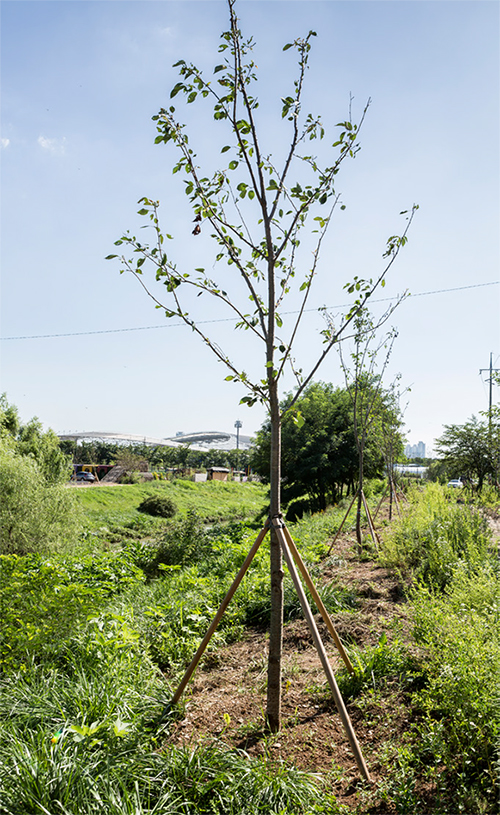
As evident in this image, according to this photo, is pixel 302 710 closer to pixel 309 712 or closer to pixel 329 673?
pixel 309 712

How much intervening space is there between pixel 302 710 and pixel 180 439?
69975mm

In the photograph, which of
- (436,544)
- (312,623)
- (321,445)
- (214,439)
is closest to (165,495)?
(321,445)

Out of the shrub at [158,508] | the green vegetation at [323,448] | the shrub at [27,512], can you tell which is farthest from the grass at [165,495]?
the shrub at [27,512]

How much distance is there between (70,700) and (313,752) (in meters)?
1.53

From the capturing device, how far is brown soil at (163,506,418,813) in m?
2.59

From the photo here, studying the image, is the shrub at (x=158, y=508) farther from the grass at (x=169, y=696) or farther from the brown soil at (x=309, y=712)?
the brown soil at (x=309, y=712)

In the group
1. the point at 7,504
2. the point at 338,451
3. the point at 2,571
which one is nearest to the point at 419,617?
the point at 2,571

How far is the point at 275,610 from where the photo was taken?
2.96 meters

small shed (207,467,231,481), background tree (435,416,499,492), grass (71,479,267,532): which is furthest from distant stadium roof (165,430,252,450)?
background tree (435,416,499,492)

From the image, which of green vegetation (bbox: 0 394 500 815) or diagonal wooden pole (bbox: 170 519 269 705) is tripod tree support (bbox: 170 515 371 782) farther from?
green vegetation (bbox: 0 394 500 815)

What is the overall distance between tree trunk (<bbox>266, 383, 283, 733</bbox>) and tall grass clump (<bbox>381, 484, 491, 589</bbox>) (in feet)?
7.47

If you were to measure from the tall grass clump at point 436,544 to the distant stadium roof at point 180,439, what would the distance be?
4080 cm

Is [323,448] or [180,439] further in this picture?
[180,439]

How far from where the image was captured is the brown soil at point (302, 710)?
2590 millimetres
